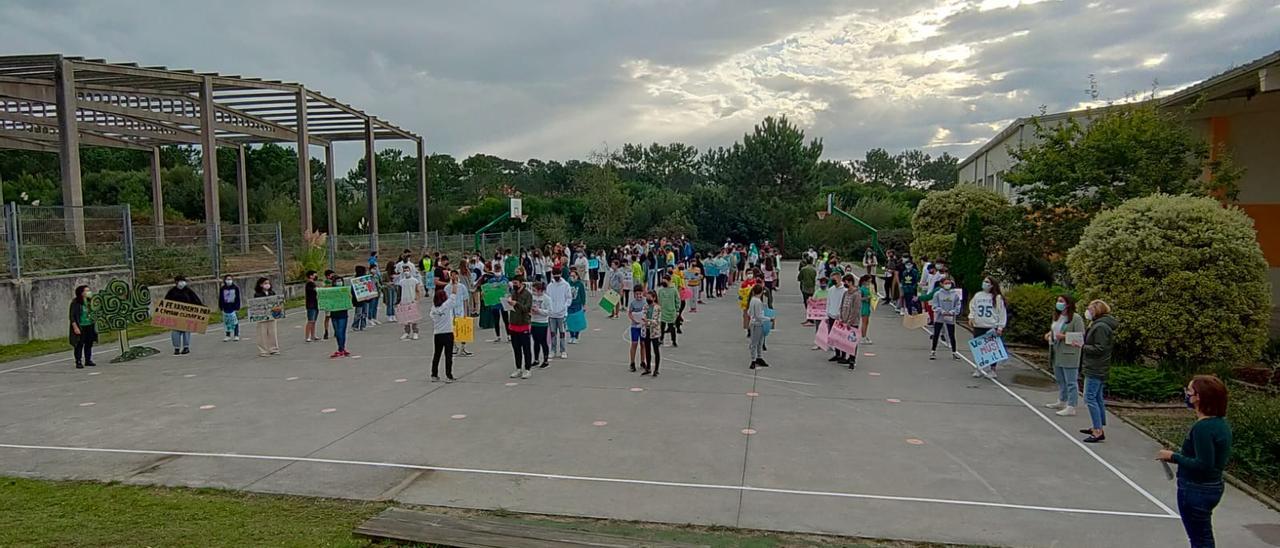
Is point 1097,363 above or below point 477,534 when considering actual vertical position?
above

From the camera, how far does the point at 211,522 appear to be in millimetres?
6191

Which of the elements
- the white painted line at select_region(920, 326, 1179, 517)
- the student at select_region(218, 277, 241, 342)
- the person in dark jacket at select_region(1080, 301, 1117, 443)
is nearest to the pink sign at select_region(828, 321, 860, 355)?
the white painted line at select_region(920, 326, 1179, 517)

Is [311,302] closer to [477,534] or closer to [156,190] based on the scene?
[477,534]

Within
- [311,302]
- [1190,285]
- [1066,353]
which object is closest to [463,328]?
[311,302]

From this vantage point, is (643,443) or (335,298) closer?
(643,443)

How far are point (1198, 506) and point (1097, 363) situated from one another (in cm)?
379

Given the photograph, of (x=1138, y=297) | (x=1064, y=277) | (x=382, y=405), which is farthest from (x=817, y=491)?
(x=1064, y=277)

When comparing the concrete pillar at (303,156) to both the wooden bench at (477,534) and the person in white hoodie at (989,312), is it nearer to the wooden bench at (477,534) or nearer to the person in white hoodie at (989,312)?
the person in white hoodie at (989,312)

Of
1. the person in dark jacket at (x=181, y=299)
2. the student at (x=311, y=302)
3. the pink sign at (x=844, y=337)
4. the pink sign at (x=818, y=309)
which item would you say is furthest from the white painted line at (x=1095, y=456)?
the person in dark jacket at (x=181, y=299)

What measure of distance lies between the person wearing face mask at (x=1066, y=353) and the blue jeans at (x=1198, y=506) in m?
4.55

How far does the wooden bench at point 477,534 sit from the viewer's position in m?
5.64

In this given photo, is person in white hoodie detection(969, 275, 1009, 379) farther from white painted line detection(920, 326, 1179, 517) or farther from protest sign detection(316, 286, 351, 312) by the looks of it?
protest sign detection(316, 286, 351, 312)

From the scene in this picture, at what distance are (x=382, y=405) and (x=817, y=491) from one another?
609 centimetres

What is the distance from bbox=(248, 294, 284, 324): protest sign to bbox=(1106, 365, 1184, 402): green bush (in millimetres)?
13844
